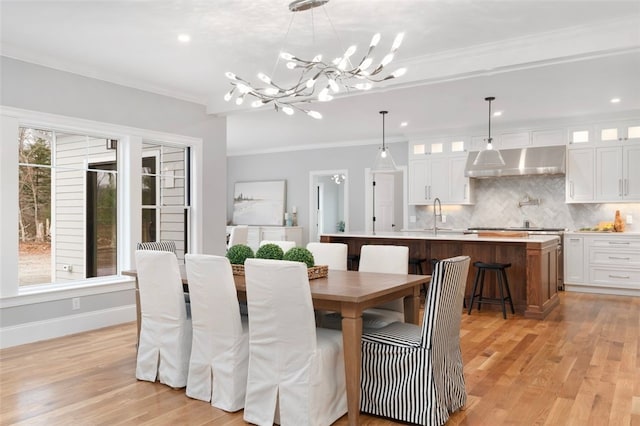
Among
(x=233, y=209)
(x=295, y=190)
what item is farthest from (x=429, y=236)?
(x=233, y=209)

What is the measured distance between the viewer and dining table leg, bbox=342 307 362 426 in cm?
268

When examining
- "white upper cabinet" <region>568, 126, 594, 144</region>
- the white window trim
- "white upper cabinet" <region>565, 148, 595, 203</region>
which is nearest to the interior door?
"white upper cabinet" <region>565, 148, 595, 203</region>

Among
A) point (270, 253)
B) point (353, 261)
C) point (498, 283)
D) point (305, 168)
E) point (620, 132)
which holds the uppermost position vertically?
point (620, 132)

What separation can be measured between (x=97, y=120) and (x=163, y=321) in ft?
8.88

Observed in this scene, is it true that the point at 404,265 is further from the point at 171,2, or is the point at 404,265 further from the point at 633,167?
the point at 633,167

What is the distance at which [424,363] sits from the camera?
2.69m

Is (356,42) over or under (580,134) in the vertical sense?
over

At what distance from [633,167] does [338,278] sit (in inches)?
229

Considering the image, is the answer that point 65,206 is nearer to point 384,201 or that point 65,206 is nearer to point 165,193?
point 165,193

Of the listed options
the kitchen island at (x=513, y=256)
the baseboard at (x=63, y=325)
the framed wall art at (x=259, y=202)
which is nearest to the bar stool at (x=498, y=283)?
the kitchen island at (x=513, y=256)

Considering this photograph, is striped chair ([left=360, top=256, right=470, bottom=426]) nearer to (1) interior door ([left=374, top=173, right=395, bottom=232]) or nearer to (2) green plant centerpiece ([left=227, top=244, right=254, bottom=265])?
(2) green plant centerpiece ([left=227, top=244, right=254, bottom=265])

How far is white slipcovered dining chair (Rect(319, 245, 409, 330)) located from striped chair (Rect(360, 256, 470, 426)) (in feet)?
1.60

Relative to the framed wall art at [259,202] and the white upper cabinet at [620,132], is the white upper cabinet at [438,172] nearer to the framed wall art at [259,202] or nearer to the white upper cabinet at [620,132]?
the white upper cabinet at [620,132]

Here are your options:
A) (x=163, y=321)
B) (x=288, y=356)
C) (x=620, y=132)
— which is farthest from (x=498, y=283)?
(x=163, y=321)
